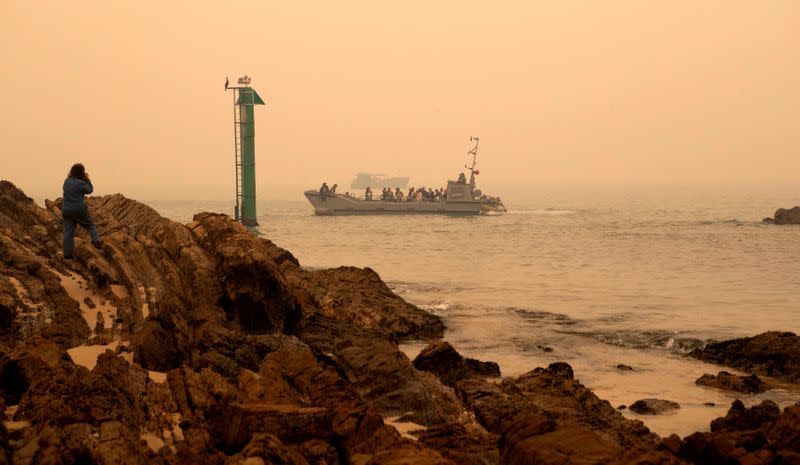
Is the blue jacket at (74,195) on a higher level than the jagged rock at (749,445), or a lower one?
higher

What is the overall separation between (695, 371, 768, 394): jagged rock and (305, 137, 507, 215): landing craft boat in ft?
238

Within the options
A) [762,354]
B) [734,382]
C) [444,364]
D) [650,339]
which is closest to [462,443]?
[444,364]

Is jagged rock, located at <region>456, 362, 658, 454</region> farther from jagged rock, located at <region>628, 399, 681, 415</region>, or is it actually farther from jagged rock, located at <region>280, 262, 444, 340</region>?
jagged rock, located at <region>280, 262, 444, 340</region>

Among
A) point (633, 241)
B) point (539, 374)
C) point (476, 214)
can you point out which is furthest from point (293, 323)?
point (476, 214)

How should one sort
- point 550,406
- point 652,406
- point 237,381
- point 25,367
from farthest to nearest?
point 652,406
point 550,406
point 237,381
point 25,367

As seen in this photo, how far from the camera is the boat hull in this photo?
282 ft

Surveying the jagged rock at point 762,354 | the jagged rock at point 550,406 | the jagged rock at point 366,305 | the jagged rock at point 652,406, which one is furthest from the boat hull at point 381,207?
the jagged rock at point 550,406

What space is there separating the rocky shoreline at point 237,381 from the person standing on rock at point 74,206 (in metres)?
0.24

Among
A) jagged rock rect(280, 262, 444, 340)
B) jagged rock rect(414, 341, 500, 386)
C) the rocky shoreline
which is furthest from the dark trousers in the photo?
jagged rock rect(414, 341, 500, 386)

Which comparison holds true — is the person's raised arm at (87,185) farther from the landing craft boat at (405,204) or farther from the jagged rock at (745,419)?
the landing craft boat at (405,204)

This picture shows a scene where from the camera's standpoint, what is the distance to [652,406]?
37.6ft

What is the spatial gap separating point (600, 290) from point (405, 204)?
195 ft

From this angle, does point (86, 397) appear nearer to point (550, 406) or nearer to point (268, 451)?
point (268, 451)

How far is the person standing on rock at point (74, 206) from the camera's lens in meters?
13.0
